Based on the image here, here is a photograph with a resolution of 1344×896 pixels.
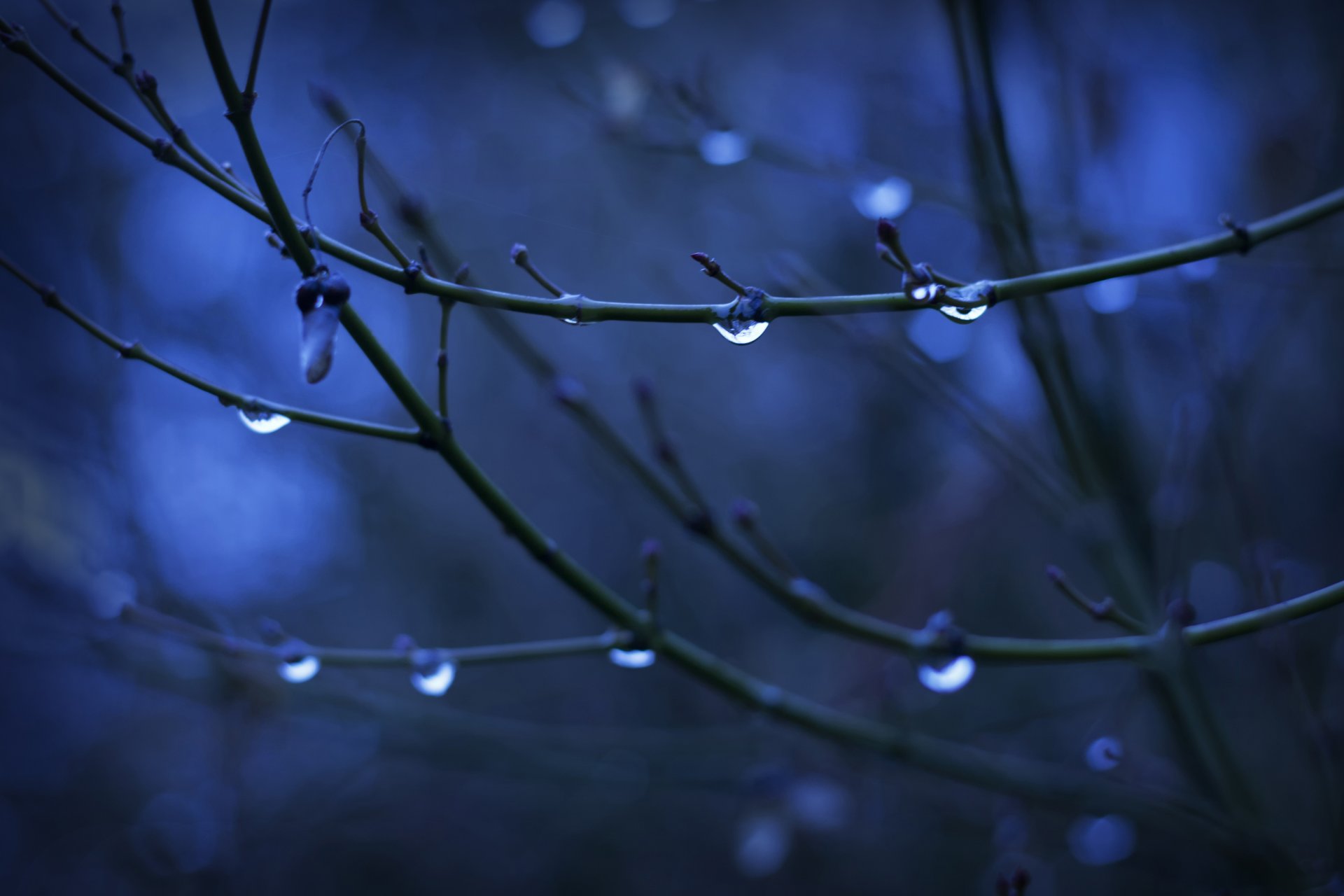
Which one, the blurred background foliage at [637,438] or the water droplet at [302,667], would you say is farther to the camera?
the blurred background foliage at [637,438]

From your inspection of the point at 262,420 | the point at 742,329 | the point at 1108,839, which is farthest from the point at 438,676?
the point at 1108,839

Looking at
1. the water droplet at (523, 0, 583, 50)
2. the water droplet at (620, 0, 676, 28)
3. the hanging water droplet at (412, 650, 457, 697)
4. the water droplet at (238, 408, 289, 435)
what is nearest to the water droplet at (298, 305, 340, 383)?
the water droplet at (238, 408, 289, 435)

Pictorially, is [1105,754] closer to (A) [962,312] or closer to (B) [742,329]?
(A) [962,312]

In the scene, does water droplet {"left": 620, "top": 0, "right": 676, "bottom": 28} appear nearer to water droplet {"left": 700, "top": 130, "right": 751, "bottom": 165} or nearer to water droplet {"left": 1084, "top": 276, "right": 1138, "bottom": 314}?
water droplet {"left": 700, "top": 130, "right": 751, "bottom": 165}

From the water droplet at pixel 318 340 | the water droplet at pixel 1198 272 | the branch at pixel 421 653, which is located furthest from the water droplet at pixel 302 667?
the water droplet at pixel 1198 272

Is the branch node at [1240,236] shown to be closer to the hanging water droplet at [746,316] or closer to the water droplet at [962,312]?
the water droplet at [962,312]
